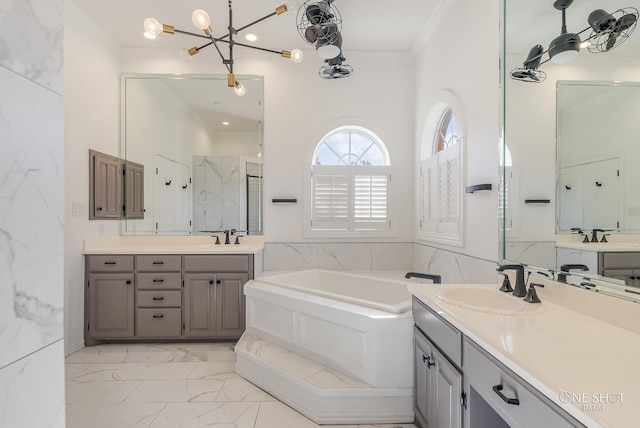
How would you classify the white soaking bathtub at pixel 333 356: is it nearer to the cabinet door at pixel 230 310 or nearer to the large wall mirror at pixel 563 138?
the cabinet door at pixel 230 310

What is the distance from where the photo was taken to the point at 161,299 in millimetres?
2891

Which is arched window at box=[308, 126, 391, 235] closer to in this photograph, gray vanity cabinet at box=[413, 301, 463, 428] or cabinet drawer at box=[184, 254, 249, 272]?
cabinet drawer at box=[184, 254, 249, 272]

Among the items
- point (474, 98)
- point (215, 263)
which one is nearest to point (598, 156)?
point (474, 98)

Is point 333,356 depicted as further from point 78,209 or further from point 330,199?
A: point 78,209

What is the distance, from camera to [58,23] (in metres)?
0.59

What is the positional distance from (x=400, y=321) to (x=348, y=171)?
197cm

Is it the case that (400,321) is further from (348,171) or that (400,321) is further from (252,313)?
(348,171)

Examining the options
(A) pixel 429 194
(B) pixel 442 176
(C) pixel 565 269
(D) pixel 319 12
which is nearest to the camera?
(C) pixel 565 269

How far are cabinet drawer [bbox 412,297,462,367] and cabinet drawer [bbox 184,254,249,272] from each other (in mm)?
1760

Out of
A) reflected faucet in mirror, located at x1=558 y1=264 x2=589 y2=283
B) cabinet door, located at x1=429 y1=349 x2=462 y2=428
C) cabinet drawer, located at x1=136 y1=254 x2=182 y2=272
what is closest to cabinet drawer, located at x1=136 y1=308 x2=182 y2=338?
cabinet drawer, located at x1=136 y1=254 x2=182 y2=272

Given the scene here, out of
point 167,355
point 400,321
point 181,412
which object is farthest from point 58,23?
point 167,355

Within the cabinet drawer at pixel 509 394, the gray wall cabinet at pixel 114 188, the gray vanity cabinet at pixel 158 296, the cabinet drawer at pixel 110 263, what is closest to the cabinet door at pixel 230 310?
the gray vanity cabinet at pixel 158 296

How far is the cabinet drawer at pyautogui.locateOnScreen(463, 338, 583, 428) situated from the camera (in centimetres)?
75

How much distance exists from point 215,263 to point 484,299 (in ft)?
7.45
